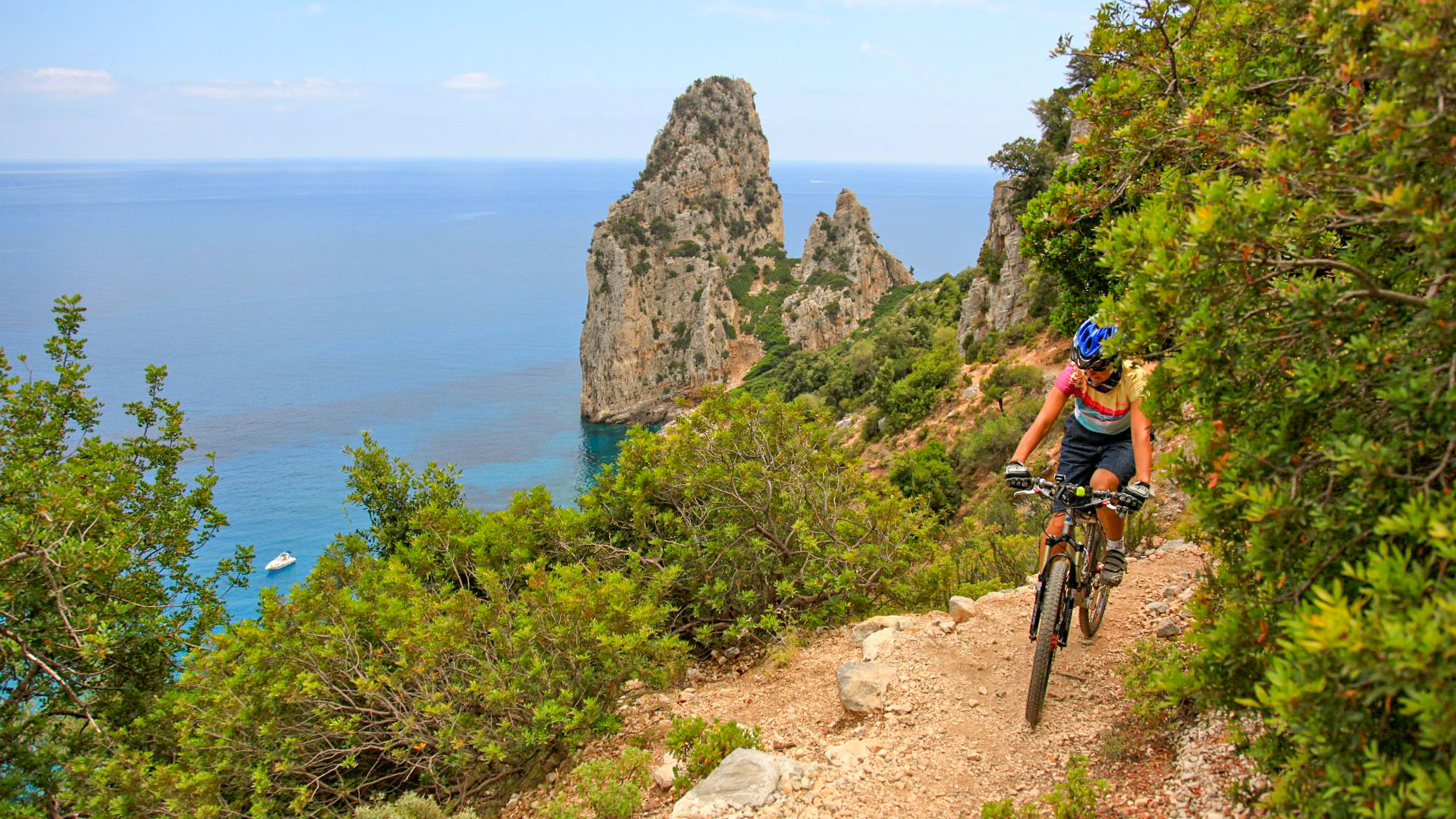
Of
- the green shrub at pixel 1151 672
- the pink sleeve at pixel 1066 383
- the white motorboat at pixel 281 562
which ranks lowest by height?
the white motorboat at pixel 281 562

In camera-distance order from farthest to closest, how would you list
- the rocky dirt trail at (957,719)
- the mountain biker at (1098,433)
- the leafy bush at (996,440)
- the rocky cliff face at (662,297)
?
1. the rocky cliff face at (662,297)
2. the leafy bush at (996,440)
3. the mountain biker at (1098,433)
4. the rocky dirt trail at (957,719)

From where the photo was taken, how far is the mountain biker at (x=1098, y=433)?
5.12 metres

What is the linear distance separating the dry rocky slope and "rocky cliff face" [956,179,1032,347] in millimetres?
32366

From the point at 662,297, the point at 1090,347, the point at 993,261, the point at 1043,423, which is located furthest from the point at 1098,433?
the point at 662,297

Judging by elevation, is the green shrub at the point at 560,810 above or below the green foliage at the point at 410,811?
above

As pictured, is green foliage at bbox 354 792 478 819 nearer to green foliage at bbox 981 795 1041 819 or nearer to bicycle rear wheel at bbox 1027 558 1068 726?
green foliage at bbox 981 795 1041 819

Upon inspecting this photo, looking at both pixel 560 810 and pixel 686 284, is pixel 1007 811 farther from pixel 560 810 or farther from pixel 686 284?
pixel 686 284

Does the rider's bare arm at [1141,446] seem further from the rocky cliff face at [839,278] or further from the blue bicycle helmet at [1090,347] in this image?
the rocky cliff face at [839,278]

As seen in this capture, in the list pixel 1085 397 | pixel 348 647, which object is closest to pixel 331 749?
pixel 348 647

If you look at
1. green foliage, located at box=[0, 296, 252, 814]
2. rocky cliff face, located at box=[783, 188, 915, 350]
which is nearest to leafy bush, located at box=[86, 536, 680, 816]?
green foliage, located at box=[0, 296, 252, 814]

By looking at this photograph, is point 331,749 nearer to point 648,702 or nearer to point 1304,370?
point 648,702

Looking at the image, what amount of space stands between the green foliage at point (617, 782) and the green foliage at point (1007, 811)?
2.28 meters

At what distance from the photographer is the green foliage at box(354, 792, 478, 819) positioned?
6.08 m

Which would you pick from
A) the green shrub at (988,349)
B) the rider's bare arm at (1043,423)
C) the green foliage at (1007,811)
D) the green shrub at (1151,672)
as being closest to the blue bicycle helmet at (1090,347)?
the rider's bare arm at (1043,423)
